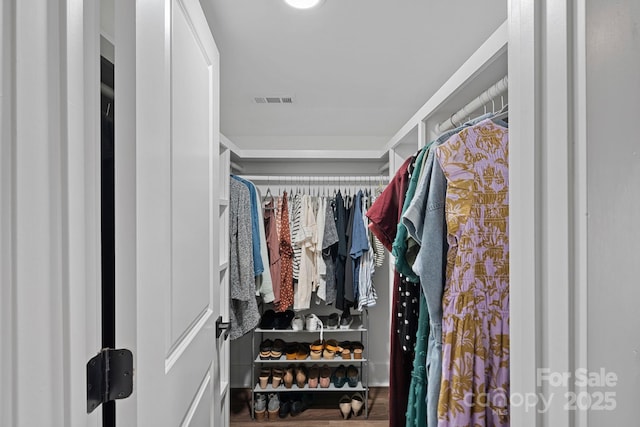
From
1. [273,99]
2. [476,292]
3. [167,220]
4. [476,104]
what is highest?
[273,99]

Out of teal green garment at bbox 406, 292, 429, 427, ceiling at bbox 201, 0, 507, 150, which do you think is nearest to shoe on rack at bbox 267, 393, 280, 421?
teal green garment at bbox 406, 292, 429, 427

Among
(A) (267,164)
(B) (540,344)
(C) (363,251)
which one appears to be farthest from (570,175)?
(A) (267,164)

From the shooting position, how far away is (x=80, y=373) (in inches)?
18.9

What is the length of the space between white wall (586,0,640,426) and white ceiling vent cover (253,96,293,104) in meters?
1.95

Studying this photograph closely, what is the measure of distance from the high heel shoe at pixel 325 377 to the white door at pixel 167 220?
4.62 ft

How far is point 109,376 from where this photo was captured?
21.9 inches

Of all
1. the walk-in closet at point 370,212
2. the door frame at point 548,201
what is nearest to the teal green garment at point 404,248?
the walk-in closet at point 370,212

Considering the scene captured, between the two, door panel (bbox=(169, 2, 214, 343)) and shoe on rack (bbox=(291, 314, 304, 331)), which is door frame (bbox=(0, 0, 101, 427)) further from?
shoe on rack (bbox=(291, 314, 304, 331))

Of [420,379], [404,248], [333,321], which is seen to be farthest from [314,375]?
[404,248]

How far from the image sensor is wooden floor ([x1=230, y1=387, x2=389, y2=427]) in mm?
2303

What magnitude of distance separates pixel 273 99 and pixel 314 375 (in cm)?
188

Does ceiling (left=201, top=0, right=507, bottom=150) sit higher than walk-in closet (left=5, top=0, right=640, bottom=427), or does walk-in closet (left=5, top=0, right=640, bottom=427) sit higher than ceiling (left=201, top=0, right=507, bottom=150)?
ceiling (left=201, top=0, right=507, bottom=150)

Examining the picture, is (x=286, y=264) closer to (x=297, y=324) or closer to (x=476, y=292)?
(x=297, y=324)

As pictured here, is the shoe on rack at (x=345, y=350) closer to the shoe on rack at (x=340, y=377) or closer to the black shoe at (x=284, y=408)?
the shoe on rack at (x=340, y=377)
